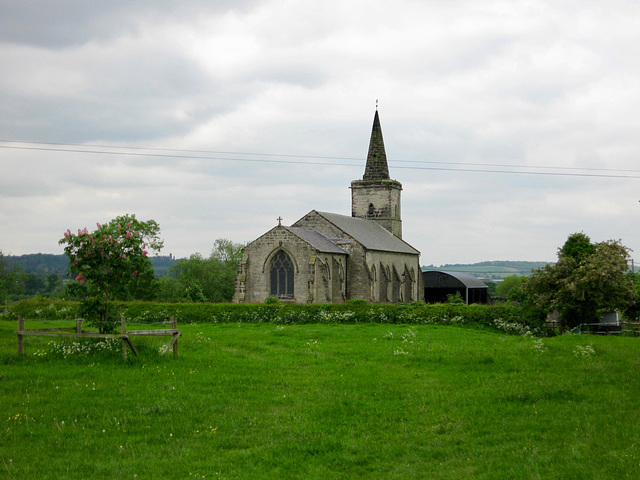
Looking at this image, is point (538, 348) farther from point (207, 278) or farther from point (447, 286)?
point (207, 278)

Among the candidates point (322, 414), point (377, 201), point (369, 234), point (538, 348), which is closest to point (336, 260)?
point (369, 234)

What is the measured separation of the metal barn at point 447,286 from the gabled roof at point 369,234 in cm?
588

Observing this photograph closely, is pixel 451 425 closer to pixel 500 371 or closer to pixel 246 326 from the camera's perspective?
pixel 500 371

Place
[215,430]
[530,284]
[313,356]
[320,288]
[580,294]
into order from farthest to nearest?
[320,288] → [530,284] → [580,294] → [313,356] → [215,430]

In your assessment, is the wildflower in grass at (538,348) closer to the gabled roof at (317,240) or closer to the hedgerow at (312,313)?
the hedgerow at (312,313)

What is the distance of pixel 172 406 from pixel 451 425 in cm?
514

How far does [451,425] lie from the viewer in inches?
401

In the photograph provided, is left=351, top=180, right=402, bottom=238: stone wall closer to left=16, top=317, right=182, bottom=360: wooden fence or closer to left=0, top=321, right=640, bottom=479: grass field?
left=0, top=321, right=640, bottom=479: grass field

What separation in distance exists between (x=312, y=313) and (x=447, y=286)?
3229 cm

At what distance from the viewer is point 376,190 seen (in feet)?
183

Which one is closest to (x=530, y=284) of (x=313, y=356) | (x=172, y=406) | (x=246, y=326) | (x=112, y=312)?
(x=246, y=326)

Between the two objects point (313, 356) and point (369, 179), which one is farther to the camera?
point (369, 179)

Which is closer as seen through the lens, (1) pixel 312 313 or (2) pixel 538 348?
(2) pixel 538 348

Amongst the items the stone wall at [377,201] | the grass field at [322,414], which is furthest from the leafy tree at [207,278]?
the grass field at [322,414]
